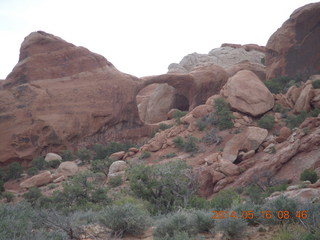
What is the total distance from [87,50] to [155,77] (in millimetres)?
5481

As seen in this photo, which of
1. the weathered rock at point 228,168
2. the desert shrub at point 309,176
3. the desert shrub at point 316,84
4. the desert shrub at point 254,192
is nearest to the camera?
the desert shrub at point 254,192

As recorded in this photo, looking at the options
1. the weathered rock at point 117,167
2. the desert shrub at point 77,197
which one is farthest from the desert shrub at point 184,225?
the weathered rock at point 117,167

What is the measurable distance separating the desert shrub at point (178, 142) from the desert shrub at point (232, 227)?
11.9 metres

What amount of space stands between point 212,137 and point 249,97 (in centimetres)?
342

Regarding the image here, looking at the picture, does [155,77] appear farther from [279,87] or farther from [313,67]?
[313,67]

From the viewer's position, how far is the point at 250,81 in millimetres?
18859

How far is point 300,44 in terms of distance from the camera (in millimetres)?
22016

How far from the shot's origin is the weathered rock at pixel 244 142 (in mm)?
14859

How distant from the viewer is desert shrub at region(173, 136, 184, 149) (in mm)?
17337

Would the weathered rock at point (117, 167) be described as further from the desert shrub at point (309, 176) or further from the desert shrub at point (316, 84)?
the desert shrub at point (316, 84)

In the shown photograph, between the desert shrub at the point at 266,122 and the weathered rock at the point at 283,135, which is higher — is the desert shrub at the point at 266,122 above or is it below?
above

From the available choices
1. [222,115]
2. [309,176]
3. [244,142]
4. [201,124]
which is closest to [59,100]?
[201,124]

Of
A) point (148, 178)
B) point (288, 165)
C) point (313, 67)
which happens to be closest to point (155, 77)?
point (313, 67)
